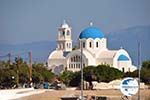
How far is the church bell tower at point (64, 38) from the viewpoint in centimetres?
12218

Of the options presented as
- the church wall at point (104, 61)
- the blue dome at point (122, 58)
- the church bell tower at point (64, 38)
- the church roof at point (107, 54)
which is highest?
the church bell tower at point (64, 38)

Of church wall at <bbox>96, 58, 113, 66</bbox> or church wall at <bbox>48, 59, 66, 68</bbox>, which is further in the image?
church wall at <bbox>48, 59, 66, 68</bbox>

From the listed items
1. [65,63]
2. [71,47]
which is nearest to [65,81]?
[65,63]

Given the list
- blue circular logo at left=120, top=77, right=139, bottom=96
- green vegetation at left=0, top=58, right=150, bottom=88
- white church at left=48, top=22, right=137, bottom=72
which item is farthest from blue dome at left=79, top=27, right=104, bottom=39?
blue circular logo at left=120, top=77, right=139, bottom=96

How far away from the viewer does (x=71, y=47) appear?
126 meters

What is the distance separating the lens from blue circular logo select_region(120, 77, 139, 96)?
39.8 ft

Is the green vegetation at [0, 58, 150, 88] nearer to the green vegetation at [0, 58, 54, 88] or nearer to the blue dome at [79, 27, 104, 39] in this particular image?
the green vegetation at [0, 58, 54, 88]

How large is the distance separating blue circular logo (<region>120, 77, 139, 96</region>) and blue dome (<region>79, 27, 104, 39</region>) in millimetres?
100990

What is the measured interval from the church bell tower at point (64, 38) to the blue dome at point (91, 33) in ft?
25.3

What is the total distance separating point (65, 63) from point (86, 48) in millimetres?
6463

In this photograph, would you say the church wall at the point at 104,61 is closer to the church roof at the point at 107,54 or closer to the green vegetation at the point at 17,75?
the church roof at the point at 107,54

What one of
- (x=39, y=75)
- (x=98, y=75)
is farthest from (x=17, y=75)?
(x=98, y=75)

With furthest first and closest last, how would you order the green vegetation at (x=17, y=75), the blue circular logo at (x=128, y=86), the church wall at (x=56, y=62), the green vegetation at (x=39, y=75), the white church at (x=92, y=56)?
the church wall at (x=56, y=62)
the white church at (x=92, y=56)
the green vegetation at (x=39, y=75)
the green vegetation at (x=17, y=75)
the blue circular logo at (x=128, y=86)

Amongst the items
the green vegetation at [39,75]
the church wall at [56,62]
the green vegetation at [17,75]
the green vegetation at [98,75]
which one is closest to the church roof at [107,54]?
the church wall at [56,62]
